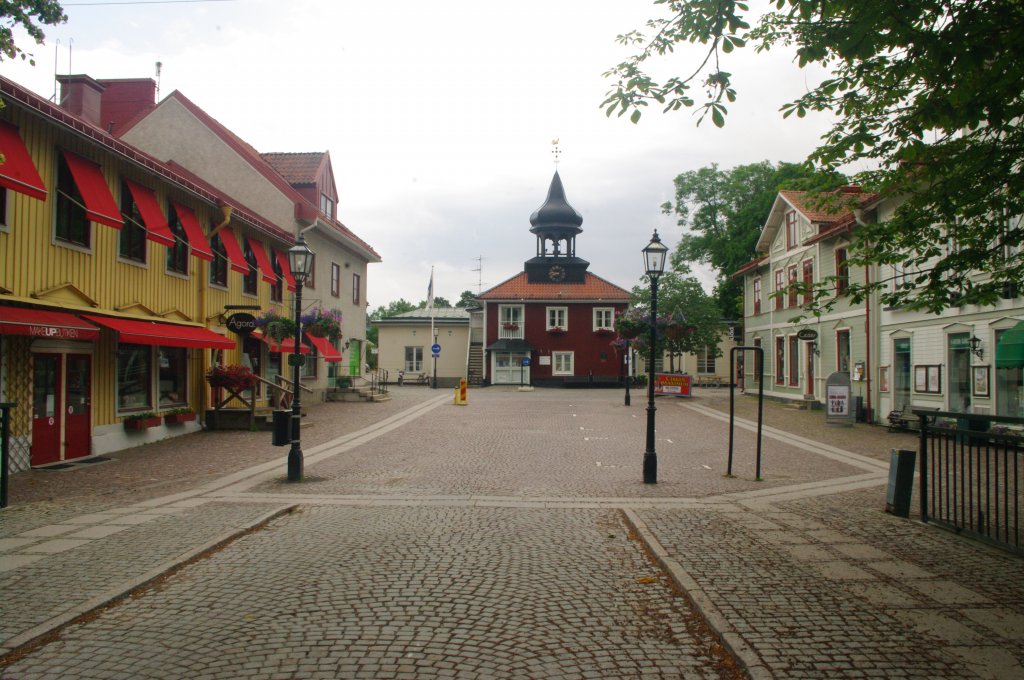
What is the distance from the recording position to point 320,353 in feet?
87.1

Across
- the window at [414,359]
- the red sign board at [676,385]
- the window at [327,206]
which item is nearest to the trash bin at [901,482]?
the red sign board at [676,385]

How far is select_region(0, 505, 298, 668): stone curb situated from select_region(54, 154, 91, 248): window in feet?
27.4

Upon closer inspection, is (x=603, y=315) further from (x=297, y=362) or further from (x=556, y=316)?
(x=297, y=362)

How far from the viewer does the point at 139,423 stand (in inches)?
606

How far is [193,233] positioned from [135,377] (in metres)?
3.76

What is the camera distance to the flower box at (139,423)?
15273 millimetres

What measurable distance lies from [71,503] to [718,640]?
858cm

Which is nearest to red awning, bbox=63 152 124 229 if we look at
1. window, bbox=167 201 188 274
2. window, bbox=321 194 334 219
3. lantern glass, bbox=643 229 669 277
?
window, bbox=167 201 188 274

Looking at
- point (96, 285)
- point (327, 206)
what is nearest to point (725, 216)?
point (327, 206)

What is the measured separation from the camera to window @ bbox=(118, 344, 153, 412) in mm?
15310

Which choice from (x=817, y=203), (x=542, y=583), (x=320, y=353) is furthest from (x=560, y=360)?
(x=542, y=583)

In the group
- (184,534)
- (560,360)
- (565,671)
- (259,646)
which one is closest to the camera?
(565,671)

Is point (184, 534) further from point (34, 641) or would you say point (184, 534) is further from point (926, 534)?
point (926, 534)

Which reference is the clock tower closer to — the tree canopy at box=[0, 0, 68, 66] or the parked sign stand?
the parked sign stand
